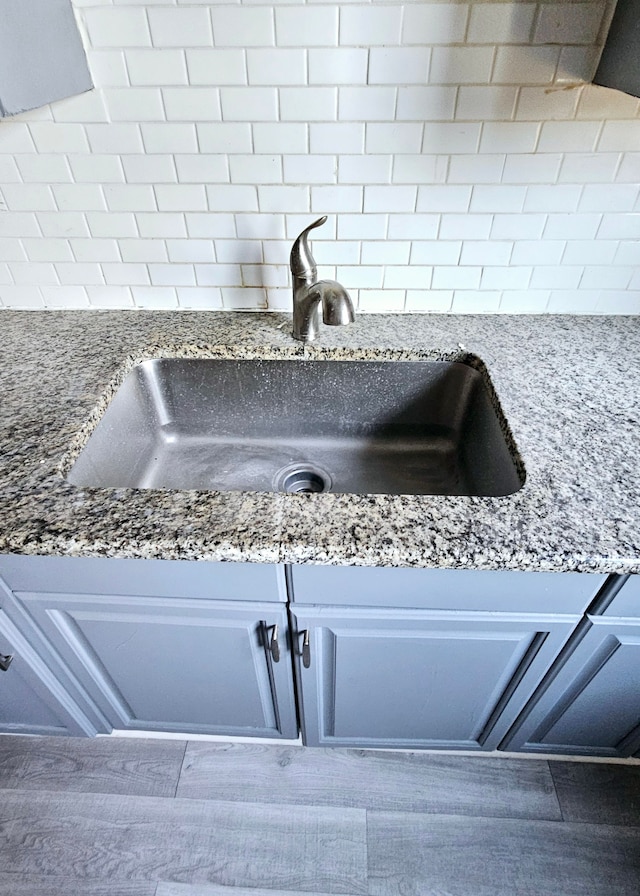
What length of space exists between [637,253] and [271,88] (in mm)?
884

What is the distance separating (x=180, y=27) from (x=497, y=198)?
713mm

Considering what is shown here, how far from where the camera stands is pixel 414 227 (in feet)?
3.85

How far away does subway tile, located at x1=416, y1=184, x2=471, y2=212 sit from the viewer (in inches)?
44.2

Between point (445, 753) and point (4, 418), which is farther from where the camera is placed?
point (445, 753)

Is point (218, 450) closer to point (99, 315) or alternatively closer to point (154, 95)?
point (99, 315)

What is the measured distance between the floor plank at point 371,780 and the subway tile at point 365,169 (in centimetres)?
138

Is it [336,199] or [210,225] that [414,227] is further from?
[210,225]

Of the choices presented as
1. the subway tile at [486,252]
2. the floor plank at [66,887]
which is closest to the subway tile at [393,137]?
the subway tile at [486,252]

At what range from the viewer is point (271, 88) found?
1031 mm

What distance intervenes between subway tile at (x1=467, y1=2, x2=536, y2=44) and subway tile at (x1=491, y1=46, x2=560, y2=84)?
0.02 metres

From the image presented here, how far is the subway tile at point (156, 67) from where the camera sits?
101 cm

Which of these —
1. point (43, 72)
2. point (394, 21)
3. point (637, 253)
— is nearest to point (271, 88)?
point (394, 21)

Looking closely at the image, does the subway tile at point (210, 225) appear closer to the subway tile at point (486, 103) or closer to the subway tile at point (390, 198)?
the subway tile at point (390, 198)

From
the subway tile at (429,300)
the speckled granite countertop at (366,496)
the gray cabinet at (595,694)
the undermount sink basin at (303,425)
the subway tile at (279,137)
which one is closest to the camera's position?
the speckled granite countertop at (366,496)
